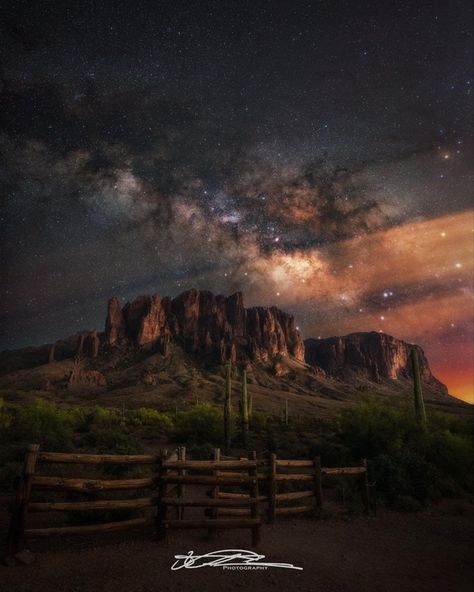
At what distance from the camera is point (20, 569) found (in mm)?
6246

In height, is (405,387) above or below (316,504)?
above

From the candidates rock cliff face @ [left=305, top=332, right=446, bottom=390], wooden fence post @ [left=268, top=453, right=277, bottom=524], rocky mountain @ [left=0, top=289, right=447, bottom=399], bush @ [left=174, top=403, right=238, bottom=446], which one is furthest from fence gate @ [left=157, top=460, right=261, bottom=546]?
rock cliff face @ [left=305, top=332, right=446, bottom=390]

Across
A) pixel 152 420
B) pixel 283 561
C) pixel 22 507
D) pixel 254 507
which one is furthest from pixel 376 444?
pixel 152 420

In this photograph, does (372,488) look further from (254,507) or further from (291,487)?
(254,507)

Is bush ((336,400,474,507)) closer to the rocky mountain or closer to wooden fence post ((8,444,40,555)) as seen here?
wooden fence post ((8,444,40,555))

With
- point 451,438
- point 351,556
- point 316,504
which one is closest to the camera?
point 351,556

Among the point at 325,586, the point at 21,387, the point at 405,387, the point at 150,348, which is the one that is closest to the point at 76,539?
the point at 325,586

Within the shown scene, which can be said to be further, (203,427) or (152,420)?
(152,420)

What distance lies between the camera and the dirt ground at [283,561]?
601cm

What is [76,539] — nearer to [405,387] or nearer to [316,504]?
[316,504]

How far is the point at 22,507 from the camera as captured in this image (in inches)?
274

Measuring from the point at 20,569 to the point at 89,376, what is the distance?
103 m
